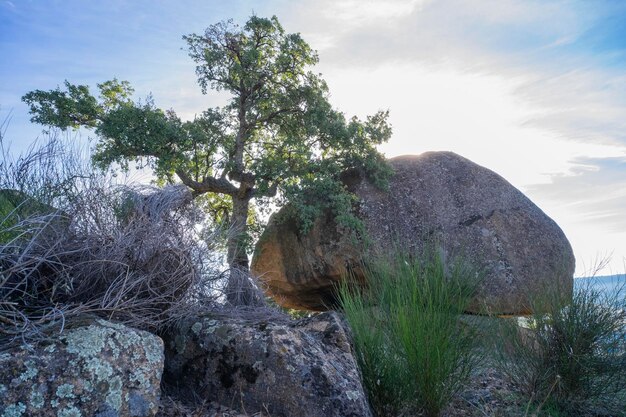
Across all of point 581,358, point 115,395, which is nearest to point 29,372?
point 115,395

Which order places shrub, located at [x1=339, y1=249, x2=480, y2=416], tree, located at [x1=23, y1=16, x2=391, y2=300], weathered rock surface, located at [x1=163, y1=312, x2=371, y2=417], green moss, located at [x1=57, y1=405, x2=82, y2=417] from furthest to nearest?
tree, located at [x1=23, y1=16, x2=391, y2=300] < shrub, located at [x1=339, y1=249, x2=480, y2=416] < weathered rock surface, located at [x1=163, y1=312, x2=371, y2=417] < green moss, located at [x1=57, y1=405, x2=82, y2=417]

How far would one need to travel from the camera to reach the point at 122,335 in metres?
3.43

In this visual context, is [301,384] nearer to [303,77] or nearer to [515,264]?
[515,264]

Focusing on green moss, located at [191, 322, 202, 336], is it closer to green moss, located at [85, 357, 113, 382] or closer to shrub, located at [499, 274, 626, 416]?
green moss, located at [85, 357, 113, 382]

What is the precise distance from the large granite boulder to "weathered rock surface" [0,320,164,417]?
24.2 ft

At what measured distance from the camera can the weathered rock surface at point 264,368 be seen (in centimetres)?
388

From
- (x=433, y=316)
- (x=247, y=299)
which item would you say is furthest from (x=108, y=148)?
(x=433, y=316)

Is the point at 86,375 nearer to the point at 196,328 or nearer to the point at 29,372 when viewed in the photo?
the point at 29,372

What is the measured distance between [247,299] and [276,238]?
6292mm

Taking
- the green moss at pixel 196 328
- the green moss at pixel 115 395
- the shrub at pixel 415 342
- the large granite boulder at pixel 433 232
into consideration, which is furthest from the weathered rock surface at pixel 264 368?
the large granite boulder at pixel 433 232

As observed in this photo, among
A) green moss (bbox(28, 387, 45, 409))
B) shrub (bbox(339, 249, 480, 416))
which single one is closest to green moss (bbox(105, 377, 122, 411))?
green moss (bbox(28, 387, 45, 409))

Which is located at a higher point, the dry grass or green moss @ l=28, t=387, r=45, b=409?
the dry grass

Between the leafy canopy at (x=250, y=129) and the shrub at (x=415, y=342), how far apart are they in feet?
18.8

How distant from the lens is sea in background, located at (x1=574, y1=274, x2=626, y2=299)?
630 centimetres
